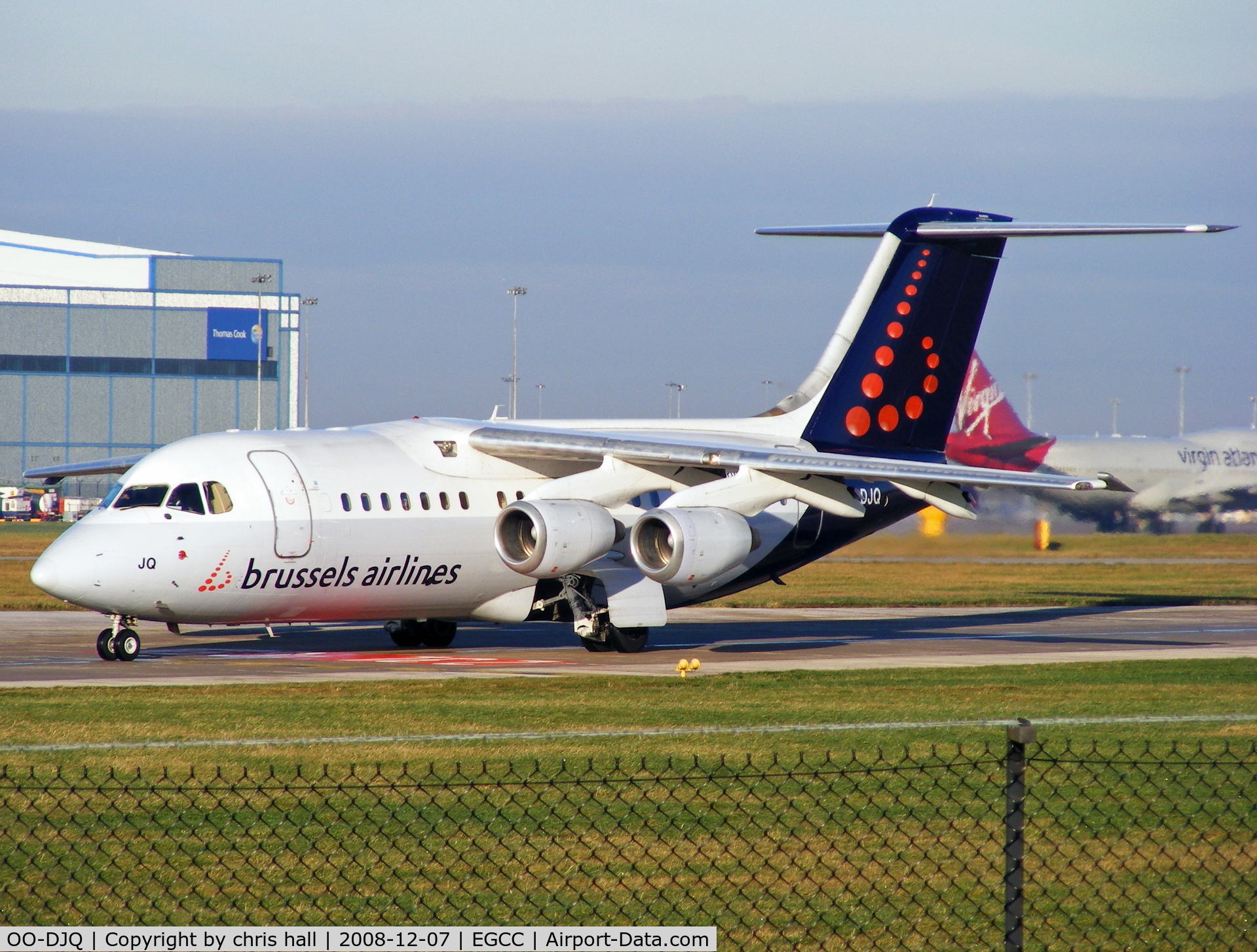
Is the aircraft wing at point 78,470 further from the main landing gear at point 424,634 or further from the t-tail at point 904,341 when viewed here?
the t-tail at point 904,341

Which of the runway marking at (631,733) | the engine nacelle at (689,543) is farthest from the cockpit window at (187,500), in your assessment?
the runway marking at (631,733)

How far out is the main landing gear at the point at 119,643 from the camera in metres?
21.3

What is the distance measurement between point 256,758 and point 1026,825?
605 cm

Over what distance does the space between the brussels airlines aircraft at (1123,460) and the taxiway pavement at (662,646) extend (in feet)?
44.0

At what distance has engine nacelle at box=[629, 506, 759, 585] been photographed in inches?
850

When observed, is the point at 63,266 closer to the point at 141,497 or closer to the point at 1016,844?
the point at 141,497

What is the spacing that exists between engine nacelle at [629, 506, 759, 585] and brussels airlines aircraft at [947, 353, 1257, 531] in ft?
75.4

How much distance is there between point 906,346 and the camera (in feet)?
85.7

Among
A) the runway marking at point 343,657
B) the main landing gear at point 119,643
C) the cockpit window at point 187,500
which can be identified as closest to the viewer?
the cockpit window at point 187,500
